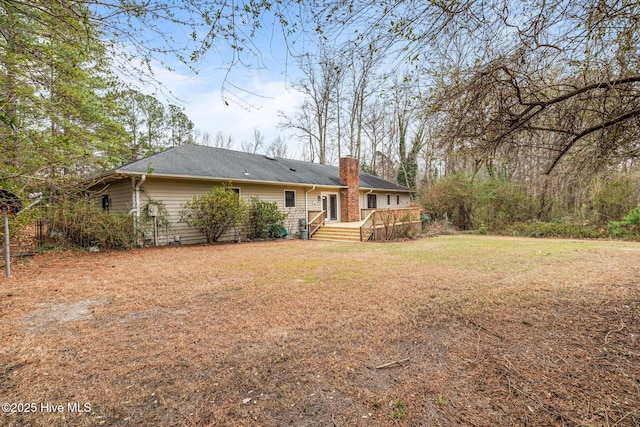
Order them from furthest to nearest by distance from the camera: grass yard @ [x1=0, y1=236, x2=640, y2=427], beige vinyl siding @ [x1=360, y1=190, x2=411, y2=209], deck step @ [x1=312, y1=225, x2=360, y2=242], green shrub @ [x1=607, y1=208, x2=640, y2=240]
Result: 1. beige vinyl siding @ [x1=360, y1=190, x2=411, y2=209]
2. deck step @ [x1=312, y1=225, x2=360, y2=242]
3. green shrub @ [x1=607, y1=208, x2=640, y2=240]
4. grass yard @ [x1=0, y1=236, x2=640, y2=427]

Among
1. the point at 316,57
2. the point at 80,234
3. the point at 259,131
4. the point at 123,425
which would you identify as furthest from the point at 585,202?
the point at 259,131

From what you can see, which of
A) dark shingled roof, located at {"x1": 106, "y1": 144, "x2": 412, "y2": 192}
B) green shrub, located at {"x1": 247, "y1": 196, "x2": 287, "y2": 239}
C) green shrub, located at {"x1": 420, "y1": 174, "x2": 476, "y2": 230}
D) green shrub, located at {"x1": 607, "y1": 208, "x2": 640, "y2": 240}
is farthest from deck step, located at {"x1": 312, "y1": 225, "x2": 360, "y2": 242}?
green shrub, located at {"x1": 607, "y1": 208, "x2": 640, "y2": 240}

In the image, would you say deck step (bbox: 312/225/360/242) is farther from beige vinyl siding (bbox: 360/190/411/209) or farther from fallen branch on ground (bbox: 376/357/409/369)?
fallen branch on ground (bbox: 376/357/409/369)

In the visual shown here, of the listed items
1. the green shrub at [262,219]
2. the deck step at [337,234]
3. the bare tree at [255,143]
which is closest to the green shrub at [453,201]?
the deck step at [337,234]

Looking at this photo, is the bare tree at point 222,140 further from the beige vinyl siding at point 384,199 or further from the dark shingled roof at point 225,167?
the beige vinyl siding at point 384,199

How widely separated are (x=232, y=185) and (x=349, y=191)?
7437 millimetres

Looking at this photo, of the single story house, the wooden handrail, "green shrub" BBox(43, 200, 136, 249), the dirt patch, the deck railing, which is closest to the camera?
the dirt patch

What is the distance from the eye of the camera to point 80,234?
29.5ft

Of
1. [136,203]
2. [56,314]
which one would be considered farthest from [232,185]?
[56,314]

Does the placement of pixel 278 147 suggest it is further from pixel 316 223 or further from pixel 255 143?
pixel 316 223

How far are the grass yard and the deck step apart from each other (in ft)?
23.1

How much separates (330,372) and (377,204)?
62.3 ft

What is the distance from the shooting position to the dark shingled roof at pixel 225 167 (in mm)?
10477

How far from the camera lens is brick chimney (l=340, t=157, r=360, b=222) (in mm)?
17375
